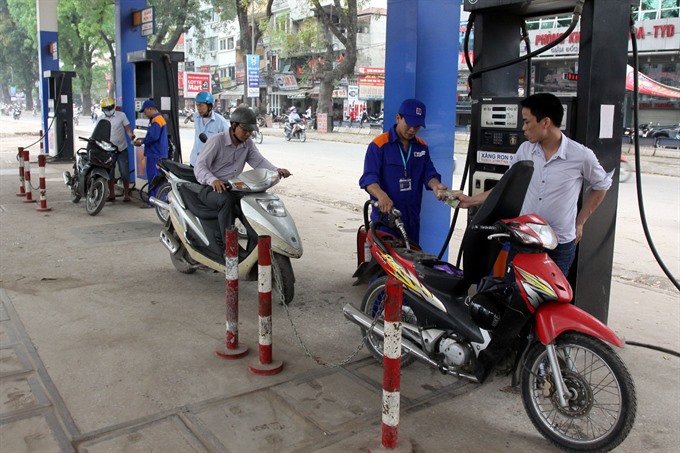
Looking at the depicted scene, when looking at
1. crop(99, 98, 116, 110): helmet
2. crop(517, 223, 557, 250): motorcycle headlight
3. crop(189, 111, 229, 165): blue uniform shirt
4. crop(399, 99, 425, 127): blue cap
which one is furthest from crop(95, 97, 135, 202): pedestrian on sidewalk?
crop(517, 223, 557, 250): motorcycle headlight

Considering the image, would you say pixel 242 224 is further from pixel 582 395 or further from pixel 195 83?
pixel 195 83

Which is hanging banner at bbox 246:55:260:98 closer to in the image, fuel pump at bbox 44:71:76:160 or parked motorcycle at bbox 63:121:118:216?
fuel pump at bbox 44:71:76:160

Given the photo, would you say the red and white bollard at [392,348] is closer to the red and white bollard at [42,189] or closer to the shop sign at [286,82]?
the red and white bollard at [42,189]

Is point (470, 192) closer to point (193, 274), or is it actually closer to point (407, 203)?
point (407, 203)

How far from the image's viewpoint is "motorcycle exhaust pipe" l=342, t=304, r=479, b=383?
3627 millimetres

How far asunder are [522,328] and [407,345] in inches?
29.6

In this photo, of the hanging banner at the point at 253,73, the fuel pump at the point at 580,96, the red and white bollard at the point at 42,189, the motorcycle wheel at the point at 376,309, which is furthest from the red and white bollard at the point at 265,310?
the hanging banner at the point at 253,73

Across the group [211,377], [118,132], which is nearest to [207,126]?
[118,132]

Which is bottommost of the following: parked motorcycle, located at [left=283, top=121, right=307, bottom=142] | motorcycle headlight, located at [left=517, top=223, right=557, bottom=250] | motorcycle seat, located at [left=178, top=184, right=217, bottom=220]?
motorcycle seat, located at [left=178, top=184, right=217, bottom=220]

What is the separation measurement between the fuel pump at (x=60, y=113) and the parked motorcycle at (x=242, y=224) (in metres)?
11.5

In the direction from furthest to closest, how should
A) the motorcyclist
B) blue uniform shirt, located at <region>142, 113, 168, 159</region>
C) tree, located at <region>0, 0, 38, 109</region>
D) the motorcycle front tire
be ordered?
1. tree, located at <region>0, 0, 38, 109</region>
2. the motorcycle front tire
3. blue uniform shirt, located at <region>142, 113, 168, 159</region>
4. the motorcyclist

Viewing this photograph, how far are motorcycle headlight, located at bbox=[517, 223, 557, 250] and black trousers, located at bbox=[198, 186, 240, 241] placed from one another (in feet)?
10.6

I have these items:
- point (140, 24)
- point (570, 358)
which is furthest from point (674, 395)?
point (140, 24)

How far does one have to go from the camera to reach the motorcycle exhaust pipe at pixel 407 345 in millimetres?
3627
